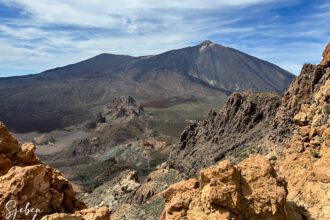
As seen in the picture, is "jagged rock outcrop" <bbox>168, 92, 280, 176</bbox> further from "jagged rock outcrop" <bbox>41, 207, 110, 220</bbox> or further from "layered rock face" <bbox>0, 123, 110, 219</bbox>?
"jagged rock outcrop" <bbox>41, 207, 110, 220</bbox>

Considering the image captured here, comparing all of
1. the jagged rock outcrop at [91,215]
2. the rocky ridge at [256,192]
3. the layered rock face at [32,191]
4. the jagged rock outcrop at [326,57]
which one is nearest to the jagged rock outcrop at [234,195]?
the rocky ridge at [256,192]

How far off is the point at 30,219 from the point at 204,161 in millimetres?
57798

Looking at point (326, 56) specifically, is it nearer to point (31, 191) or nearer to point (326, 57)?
point (326, 57)

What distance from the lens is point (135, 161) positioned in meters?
150

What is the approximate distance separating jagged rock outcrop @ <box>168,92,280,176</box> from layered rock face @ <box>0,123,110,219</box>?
43.7 m

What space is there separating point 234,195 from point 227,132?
65.6 meters

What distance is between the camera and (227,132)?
79.7 metres

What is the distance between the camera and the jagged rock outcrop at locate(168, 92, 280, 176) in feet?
230

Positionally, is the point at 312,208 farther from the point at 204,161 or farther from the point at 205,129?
the point at 205,129

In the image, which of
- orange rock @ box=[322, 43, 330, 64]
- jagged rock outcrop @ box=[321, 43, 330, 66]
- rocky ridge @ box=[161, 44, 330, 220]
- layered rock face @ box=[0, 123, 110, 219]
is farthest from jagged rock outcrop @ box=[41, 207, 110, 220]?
jagged rock outcrop @ box=[321, 43, 330, 66]

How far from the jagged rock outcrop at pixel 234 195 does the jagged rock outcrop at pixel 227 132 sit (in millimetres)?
46177

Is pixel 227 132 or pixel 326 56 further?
pixel 227 132

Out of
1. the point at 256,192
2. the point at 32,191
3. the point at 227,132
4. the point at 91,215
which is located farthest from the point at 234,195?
the point at 227,132

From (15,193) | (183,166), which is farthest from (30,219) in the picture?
(183,166)
